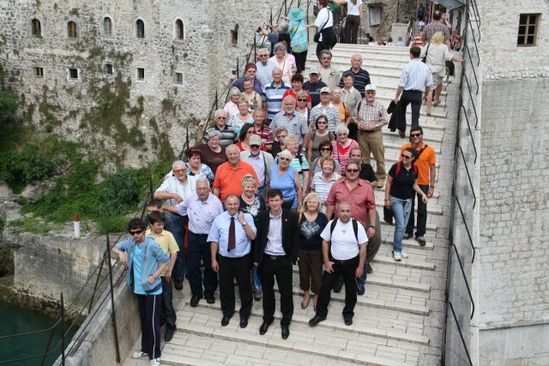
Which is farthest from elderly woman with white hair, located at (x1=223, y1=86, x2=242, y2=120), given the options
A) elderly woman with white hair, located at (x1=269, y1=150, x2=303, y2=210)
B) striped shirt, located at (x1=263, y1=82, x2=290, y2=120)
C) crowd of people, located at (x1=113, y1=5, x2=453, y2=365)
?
elderly woman with white hair, located at (x1=269, y1=150, x2=303, y2=210)

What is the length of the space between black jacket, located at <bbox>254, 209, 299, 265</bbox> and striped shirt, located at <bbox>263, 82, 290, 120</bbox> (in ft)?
11.8

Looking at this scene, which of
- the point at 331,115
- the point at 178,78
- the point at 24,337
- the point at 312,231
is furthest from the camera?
the point at 178,78

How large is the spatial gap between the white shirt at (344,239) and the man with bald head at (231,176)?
4.44 ft

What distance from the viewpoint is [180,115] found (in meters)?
29.1

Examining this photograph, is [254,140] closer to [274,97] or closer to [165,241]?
[165,241]

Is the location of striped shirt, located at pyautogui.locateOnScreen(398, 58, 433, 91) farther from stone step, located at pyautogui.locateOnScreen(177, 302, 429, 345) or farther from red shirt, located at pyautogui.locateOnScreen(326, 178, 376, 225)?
stone step, located at pyautogui.locateOnScreen(177, 302, 429, 345)

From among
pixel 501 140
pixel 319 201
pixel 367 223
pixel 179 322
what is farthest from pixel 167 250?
pixel 501 140

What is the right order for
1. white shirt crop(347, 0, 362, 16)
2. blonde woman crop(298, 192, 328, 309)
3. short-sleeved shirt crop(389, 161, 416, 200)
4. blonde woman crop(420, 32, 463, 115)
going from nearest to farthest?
blonde woman crop(298, 192, 328, 309), short-sleeved shirt crop(389, 161, 416, 200), blonde woman crop(420, 32, 463, 115), white shirt crop(347, 0, 362, 16)

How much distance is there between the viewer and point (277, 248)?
876cm

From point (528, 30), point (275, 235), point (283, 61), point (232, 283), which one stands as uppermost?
point (528, 30)

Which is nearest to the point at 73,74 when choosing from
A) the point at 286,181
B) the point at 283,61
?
the point at 283,61

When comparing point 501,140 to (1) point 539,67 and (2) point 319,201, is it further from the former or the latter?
(2) point 319,201

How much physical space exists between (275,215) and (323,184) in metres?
1.08

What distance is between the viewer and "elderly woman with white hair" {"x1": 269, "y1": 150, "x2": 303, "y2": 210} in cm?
949
